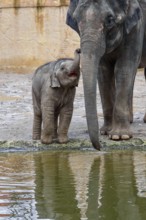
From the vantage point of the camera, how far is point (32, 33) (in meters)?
19.8

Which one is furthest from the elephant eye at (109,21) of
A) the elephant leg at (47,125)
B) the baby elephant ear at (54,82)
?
the elephant leg at (47,125)

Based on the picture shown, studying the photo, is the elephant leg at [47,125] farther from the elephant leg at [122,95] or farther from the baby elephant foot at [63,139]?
the elephant leg at [122,95]

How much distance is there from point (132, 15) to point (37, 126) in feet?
5.26

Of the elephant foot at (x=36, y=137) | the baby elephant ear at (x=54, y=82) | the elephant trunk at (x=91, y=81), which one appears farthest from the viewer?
the elephant foot at (x=36, y=137)

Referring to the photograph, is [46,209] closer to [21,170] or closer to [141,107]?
[21,170]

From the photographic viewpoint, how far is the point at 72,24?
9.27 meters

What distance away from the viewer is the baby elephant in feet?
29.8

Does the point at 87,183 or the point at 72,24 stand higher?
the point at 72,24

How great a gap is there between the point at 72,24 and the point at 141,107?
3975 millimetres

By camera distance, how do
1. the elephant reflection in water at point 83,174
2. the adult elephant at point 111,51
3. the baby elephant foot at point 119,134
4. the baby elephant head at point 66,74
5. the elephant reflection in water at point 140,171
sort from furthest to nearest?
the baby elephant foot at point 119,134 → the baby elephant head at point 66,74 → the adult elephant at point 111,51 → the elephant reflection in water at point 140,171 → the elephant reflection in water at point 83,174

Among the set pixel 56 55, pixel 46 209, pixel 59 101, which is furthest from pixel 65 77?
pixel 56 55

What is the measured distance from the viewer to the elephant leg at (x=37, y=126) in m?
9.66

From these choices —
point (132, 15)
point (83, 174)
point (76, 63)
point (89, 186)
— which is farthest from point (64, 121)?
point (89, 186)

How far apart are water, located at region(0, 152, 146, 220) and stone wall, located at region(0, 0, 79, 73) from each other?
10777mm
